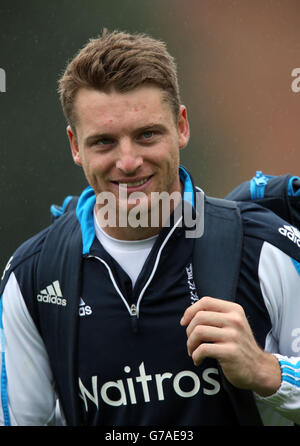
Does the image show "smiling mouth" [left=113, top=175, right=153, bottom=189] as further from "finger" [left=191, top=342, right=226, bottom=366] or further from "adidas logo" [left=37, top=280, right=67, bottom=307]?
"finger" [left=191, top=342, right=226, bottom=366]

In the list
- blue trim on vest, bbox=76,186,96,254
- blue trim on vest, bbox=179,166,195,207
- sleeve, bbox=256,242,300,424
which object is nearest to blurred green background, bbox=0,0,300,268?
blue trim on vest, bbox=76,186,96,254

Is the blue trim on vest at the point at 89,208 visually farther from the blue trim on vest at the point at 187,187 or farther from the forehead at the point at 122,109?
the forehead at the point at 122,109

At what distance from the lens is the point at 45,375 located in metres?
2.40

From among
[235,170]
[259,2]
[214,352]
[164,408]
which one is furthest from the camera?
[259,2]

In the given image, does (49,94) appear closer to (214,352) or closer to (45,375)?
(45,375)

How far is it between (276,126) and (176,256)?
19.5ft

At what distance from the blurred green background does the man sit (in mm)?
4062

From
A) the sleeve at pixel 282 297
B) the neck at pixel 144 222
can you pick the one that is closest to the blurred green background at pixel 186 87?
the neck at pixel 144 222

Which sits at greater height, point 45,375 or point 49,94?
point 49,94

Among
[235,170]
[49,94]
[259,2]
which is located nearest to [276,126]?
[235,170]

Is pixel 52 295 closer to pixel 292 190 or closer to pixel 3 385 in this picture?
pixel 3 385

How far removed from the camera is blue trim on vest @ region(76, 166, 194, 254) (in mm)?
2373

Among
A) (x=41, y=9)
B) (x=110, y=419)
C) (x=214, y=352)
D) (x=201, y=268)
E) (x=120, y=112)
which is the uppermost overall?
(x=41, y=9)

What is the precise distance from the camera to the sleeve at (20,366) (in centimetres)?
238
